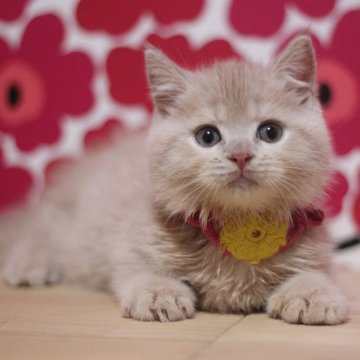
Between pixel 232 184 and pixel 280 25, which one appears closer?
pixel 232 184

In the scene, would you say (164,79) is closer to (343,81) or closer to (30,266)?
(30,266)

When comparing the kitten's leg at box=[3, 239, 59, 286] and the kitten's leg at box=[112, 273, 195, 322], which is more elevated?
the kitten's leg at box=[112, 273, 195, 322]

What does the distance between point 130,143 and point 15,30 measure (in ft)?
2.33

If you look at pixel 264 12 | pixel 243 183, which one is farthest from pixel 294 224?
pixel 264 12

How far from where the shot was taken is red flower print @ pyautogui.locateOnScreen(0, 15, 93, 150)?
2.39 metres

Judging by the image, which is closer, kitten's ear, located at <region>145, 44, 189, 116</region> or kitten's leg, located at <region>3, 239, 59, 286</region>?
kitten's ear, located at <region>145, 44, 189, 116</region>

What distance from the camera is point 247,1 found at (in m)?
2.23

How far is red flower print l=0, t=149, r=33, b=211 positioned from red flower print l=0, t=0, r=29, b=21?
0.51 metres

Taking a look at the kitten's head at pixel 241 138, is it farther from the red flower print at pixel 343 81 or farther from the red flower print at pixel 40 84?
the red flower print at pixel 40 84

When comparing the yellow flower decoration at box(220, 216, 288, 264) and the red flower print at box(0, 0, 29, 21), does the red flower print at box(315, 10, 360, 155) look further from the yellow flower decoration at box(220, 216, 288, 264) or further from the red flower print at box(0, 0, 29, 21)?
the red flower print at box(0, 0, 29, 21)

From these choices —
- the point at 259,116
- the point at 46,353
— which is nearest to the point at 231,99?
the point at 259,116

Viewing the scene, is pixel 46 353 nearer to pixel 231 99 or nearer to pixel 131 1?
pixel 231 99

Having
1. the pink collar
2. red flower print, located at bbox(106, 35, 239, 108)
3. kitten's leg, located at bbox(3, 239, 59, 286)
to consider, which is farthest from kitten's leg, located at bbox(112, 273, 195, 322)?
red flower print, located at bbox(106, 35, 239, 108)

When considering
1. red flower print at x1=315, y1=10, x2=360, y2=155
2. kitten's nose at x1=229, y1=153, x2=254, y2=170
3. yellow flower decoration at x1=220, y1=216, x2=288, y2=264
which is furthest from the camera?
red flower print at x1=315, y1=10, x2=360, y2=155
